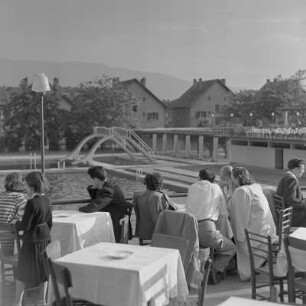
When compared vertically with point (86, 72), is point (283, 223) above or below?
below

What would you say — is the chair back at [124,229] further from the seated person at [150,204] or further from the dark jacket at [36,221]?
the dark jacket at [36,221]

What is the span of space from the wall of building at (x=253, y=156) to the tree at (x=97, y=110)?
17809mm

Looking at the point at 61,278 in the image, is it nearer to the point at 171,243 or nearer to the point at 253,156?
the point at 171,243

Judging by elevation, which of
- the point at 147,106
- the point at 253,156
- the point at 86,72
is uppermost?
the point at 86,72

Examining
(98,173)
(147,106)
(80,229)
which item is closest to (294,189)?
(98,173)

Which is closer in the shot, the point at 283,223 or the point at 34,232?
the point at 34,232

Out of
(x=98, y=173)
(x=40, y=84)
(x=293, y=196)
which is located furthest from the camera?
(x=40, y=84)

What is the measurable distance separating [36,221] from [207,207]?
2.08 meters

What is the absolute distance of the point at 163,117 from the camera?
72312 millimetres

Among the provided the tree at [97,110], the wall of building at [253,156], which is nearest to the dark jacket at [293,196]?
the wall of building at [253,156]

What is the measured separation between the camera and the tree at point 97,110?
2320 inches

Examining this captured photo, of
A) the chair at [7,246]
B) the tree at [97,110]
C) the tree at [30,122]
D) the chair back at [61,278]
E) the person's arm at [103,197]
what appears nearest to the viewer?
the chair back at [61,278]

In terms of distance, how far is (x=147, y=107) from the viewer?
70562 millimetres

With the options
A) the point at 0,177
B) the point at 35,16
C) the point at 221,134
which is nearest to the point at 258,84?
the point at 35,16
